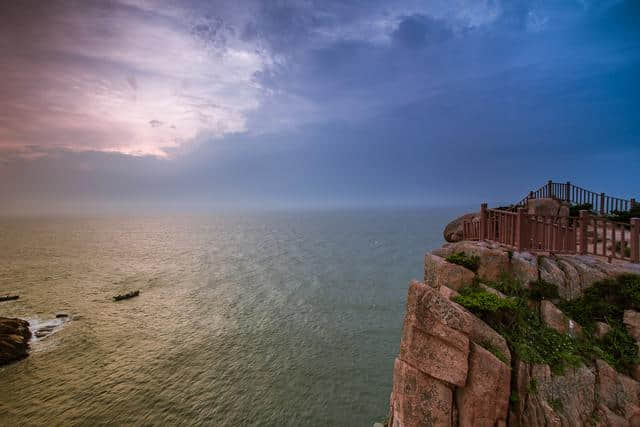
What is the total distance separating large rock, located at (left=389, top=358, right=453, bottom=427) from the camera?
27.6 ft

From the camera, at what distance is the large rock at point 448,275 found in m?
10.9

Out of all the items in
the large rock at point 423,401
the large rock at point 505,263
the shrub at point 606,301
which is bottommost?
the large rock at point 423,401

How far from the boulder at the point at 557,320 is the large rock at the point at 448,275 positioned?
8.09 feet

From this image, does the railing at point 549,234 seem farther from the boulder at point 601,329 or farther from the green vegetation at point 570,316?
the boulder at point 601,329

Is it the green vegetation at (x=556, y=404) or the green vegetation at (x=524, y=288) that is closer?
the green vegetation at (x=556, y=404)

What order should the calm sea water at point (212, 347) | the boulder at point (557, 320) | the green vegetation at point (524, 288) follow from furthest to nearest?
the calm sea water at point (212, 347)
the green vegetation at point (524, 288)
the boulder at point (557, 320)

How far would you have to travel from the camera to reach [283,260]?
59.8m

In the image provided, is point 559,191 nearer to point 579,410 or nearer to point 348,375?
point 579,410

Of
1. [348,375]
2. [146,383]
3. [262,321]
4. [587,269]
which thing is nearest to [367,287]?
[262,321]

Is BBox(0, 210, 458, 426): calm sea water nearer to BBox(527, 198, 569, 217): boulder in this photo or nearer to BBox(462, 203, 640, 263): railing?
BBox(462, 203, 640, 263): railing

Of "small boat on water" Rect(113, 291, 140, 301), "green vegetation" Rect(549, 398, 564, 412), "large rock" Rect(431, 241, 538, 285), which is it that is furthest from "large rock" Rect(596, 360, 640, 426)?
"small boat on water" Rect(113, 291, 140, 301)

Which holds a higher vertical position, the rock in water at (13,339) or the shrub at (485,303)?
the shrub at (485,303)

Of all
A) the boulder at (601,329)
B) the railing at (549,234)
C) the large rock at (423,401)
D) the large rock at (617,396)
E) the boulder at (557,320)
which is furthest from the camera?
the railing at (549,234)

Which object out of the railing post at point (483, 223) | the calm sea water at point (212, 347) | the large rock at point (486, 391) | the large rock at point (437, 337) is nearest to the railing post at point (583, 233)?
the railing post at point (483, 223)
